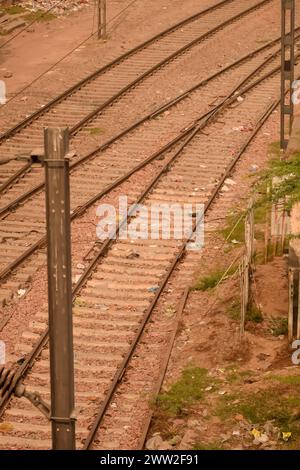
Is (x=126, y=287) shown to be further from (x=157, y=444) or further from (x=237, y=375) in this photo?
(x=157, y=444)

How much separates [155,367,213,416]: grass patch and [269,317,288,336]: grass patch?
1.39 meters

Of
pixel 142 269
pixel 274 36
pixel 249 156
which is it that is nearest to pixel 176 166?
pixel 249 156

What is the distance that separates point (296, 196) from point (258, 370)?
3.16 metres

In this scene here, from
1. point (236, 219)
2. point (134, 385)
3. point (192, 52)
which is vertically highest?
point (192, 52)

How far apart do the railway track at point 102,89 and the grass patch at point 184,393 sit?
7.67 meters

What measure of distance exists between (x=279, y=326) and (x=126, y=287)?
122 inches

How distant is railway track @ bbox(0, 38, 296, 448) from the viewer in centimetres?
1295

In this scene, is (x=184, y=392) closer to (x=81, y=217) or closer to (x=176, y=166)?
(x=81, y=217)

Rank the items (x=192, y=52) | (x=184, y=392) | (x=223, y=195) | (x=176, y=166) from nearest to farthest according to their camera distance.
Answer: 1. (x=184, y=392)
2. (x=223, y=195)
3. (x=176, y=166)
4. (x=192, y=52)

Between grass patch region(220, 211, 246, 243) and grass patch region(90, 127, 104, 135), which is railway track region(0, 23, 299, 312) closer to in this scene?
grass patch region(90, 127, 104, 135)

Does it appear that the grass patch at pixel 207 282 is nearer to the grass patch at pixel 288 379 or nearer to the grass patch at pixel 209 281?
the grass patch at pixel 209 281

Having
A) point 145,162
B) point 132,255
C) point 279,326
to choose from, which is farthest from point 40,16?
point 279,326

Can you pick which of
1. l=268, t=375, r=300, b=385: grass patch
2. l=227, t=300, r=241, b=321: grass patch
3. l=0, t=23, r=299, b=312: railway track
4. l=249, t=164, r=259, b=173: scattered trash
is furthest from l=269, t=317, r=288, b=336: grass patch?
l=249, t=164, r=259, b=173: scattered trash

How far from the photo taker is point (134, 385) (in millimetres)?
13773
